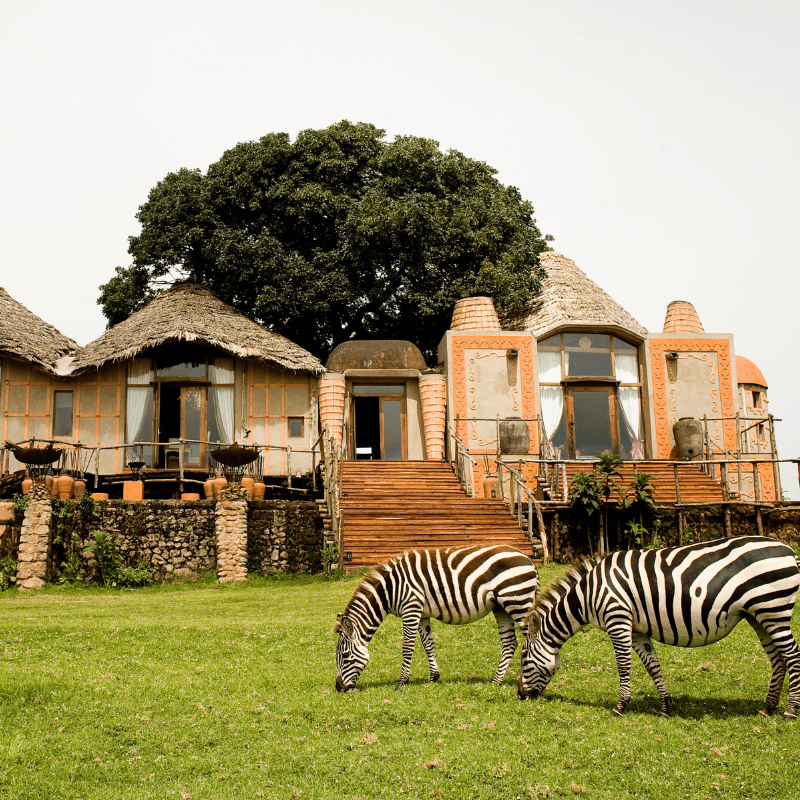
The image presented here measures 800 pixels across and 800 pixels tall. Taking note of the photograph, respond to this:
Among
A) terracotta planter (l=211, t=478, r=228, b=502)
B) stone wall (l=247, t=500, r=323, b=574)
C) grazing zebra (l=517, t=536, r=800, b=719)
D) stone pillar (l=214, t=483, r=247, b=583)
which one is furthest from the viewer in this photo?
terracotta planter (l=211, t=478, r=228, b=502)

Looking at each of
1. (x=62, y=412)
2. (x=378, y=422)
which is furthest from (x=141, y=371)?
(x=378, y=422)

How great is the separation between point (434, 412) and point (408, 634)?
1603 centimetres

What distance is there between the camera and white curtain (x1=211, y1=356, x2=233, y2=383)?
25406 millimetres

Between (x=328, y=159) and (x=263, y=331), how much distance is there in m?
7.27

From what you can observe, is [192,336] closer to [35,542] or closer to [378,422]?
[378,422]

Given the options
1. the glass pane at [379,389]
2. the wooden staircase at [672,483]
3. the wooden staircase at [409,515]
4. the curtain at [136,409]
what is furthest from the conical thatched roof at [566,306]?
the curtain at [136,409]

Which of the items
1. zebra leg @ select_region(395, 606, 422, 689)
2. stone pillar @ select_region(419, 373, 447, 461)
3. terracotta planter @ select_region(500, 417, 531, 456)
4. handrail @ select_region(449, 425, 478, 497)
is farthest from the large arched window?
zebra leg @ select_region(395, 606, 422, 689)

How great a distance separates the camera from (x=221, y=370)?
83.6ft

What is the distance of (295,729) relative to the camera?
8602 mm

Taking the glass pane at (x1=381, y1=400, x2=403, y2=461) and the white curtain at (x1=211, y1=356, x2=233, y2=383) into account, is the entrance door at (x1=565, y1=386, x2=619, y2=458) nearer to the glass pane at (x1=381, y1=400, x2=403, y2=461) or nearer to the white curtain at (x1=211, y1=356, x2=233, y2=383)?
the glass pane at (x1=381, y1=400, x2=403, y2=461)

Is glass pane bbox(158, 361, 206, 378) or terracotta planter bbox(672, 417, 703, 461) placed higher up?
glass pane bbox(158, 361, 206, 378)

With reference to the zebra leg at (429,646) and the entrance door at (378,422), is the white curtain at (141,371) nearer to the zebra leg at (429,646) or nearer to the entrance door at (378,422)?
the entrance door at (378,422)

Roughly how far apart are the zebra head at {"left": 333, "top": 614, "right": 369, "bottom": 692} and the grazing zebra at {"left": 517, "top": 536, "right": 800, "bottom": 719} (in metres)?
1.78

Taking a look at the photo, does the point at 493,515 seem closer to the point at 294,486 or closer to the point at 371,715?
the point at 294,486
